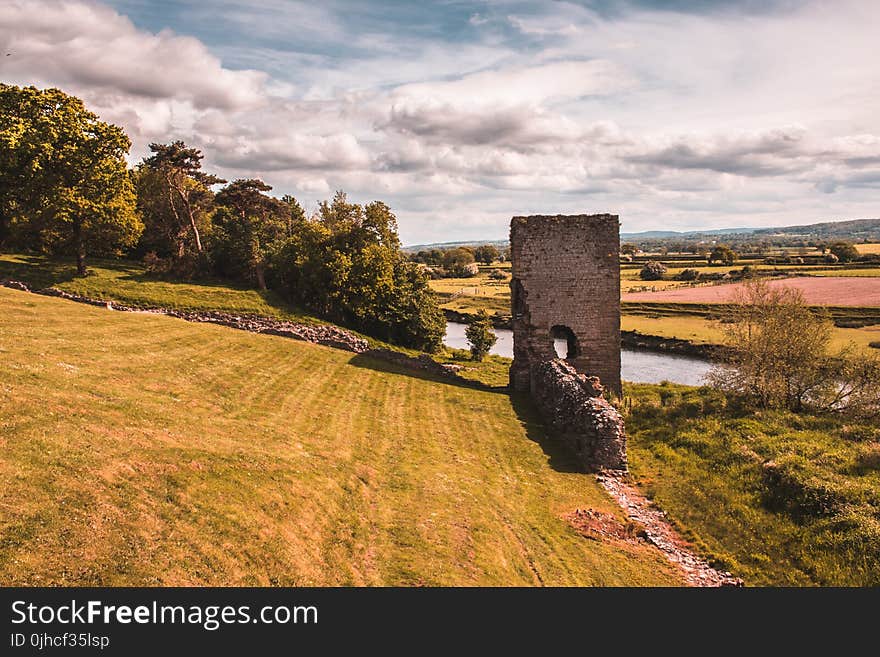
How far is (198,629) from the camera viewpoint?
19.0ft

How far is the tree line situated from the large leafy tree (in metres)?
0.06

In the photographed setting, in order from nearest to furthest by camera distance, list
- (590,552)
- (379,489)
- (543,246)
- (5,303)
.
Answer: (590,552) → (379,489) → (5,303) → (543,246)

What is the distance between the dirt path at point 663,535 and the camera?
34.8 feet

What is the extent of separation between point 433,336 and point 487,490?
27979mm

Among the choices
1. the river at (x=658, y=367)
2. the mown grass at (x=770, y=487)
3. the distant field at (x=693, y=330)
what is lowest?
the river at (x=658, y=367)

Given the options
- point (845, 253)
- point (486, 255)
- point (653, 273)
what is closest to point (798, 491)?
point (653, 273)

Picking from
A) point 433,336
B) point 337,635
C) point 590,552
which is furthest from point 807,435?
point 433,336

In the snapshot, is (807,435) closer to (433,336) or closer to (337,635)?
(337,635)

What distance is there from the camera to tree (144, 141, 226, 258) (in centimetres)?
3597

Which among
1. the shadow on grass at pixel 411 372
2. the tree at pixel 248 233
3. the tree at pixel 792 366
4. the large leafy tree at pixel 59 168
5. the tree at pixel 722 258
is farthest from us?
the tree at pixel 722 258

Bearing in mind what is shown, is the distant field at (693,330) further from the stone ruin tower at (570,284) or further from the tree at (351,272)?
the tree at (351,272)

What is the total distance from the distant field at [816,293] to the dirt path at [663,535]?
46.6 m

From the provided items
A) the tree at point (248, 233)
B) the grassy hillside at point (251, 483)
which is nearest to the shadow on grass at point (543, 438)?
the grassy hillside at point (251, 483)

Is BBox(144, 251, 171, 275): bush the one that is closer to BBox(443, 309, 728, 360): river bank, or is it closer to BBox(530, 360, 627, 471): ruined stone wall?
BBox(443, 309, 728, 360): river bank
